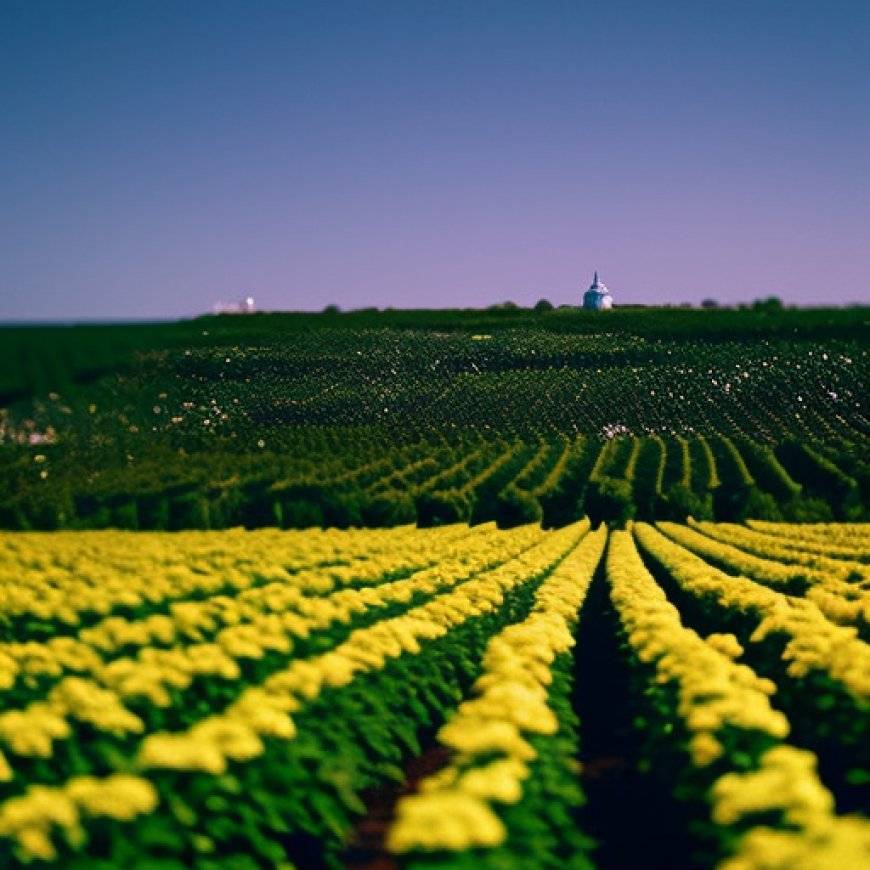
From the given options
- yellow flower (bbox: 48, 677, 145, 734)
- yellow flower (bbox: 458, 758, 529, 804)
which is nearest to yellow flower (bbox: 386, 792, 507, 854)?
yellow flower (bbox: 458, 758, 529, 804)

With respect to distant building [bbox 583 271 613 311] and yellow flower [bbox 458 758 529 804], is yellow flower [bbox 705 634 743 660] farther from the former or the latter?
distant building [bbox 583 271 613 311]

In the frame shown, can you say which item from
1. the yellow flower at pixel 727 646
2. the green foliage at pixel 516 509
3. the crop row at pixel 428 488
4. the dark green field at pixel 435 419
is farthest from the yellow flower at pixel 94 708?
the green foliage at pixel 516 509

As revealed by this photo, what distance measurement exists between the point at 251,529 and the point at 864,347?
87.7 m

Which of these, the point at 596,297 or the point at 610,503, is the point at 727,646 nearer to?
the point at 610,503

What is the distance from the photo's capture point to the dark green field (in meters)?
47.0

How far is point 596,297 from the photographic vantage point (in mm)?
160125

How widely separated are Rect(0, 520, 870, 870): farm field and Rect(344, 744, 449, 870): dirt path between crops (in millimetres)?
29

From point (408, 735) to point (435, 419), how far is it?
79118 mm

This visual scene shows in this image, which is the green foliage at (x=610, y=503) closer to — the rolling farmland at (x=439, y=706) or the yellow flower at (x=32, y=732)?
the rolling farmland at (x=439, y=706)

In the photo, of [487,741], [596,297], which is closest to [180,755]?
[487,741]

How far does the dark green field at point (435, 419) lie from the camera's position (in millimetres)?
47000

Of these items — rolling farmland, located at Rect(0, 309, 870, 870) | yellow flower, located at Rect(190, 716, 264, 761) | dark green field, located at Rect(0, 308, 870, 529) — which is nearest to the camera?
rolling farmland, located at Rect(0, 309, 870, 870)

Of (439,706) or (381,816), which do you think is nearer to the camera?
(381,816)

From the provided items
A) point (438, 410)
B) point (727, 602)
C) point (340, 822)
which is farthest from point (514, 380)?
point (340, 822)
